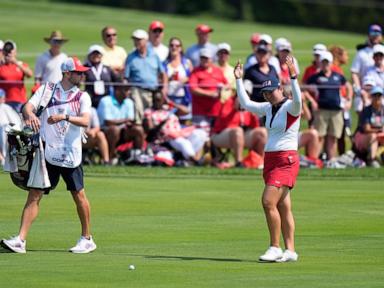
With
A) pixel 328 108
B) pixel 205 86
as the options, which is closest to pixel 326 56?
pixel 328 108

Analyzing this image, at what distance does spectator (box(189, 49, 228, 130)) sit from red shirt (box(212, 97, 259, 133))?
30 cm

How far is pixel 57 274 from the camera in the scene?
12539mm

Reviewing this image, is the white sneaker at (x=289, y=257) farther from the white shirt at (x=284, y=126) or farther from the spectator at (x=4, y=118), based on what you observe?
the spectator at (x=4, y=118)

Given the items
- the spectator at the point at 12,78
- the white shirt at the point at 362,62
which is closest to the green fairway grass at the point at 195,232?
the spectator at the point at 12,78

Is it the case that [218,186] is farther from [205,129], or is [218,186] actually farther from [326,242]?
[326,242]

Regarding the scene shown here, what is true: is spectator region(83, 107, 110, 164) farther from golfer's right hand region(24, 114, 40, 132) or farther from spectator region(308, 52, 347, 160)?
golfer's right hand region(24, 114, 40, 132)

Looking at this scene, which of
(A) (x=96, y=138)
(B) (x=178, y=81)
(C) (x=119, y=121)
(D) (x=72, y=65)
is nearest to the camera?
(D) (x=72, y=65)

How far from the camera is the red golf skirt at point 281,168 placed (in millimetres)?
13625

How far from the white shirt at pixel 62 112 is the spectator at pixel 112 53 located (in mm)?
11052

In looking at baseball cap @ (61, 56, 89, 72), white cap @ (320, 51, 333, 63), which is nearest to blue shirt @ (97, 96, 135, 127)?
white cap @ (320, 51, 333, 63)

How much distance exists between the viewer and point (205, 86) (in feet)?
81.5

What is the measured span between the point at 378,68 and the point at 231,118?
11.6ft

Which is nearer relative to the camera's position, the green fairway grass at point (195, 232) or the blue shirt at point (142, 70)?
the green fairway grass at point (195, 232)

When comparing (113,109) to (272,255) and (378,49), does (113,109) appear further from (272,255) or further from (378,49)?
(272,255)
